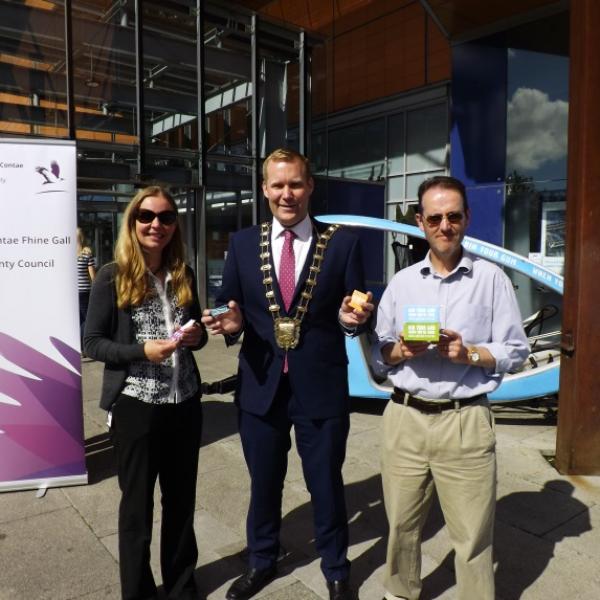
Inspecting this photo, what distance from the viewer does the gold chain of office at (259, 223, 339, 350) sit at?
2451 mm

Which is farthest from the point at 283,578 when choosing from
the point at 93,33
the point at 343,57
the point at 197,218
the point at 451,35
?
the point at 343,57

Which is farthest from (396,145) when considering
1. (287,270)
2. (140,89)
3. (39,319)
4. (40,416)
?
(287,270)

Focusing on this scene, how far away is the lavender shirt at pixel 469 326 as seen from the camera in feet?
7.06

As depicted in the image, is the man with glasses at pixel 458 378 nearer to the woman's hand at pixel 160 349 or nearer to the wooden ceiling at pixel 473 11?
the woman's hand at pixel 160 349

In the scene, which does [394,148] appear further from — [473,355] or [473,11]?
[473,355]

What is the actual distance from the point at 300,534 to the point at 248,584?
2.12 ft

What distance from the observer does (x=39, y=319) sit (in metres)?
3.79

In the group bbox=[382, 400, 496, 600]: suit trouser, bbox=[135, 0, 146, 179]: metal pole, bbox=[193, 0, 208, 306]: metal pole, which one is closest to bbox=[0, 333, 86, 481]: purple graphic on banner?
bbox=[382, 400, 496, 600]: suit trouser

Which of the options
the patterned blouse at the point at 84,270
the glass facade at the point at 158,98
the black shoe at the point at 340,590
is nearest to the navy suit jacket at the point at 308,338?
the black shoe at the point at 340,590

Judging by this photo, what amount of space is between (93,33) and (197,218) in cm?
373

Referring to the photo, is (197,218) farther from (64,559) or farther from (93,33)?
(64,559)

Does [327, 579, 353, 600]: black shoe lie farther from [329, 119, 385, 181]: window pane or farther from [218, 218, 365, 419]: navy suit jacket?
[329, 119, 385, 181]: window pane

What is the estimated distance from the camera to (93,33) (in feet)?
33.4

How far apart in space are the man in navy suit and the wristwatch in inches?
19.9
